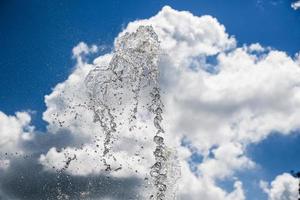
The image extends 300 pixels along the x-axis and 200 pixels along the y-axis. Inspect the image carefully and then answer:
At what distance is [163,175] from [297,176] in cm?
4629

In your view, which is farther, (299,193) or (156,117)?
(299,193)

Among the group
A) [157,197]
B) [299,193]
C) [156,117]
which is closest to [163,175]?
[157,197]

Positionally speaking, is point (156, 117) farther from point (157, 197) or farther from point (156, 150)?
point (157, 197)

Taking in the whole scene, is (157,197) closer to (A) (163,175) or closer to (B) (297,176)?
(A) (163,175)

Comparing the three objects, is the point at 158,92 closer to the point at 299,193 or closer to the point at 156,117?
the point at 156,117

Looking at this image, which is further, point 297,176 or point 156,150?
point 297,176

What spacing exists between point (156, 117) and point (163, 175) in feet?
19.5

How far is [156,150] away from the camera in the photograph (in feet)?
197

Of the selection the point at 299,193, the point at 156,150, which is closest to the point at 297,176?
the point at 299,193

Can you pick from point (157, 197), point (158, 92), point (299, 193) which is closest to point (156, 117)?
point (158, 92)

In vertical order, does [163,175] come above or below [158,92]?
below

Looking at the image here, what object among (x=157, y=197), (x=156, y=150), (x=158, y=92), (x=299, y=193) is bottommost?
(x=157, y=197)

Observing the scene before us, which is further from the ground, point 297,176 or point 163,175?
point 297,176

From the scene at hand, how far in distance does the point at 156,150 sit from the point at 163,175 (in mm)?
2748
